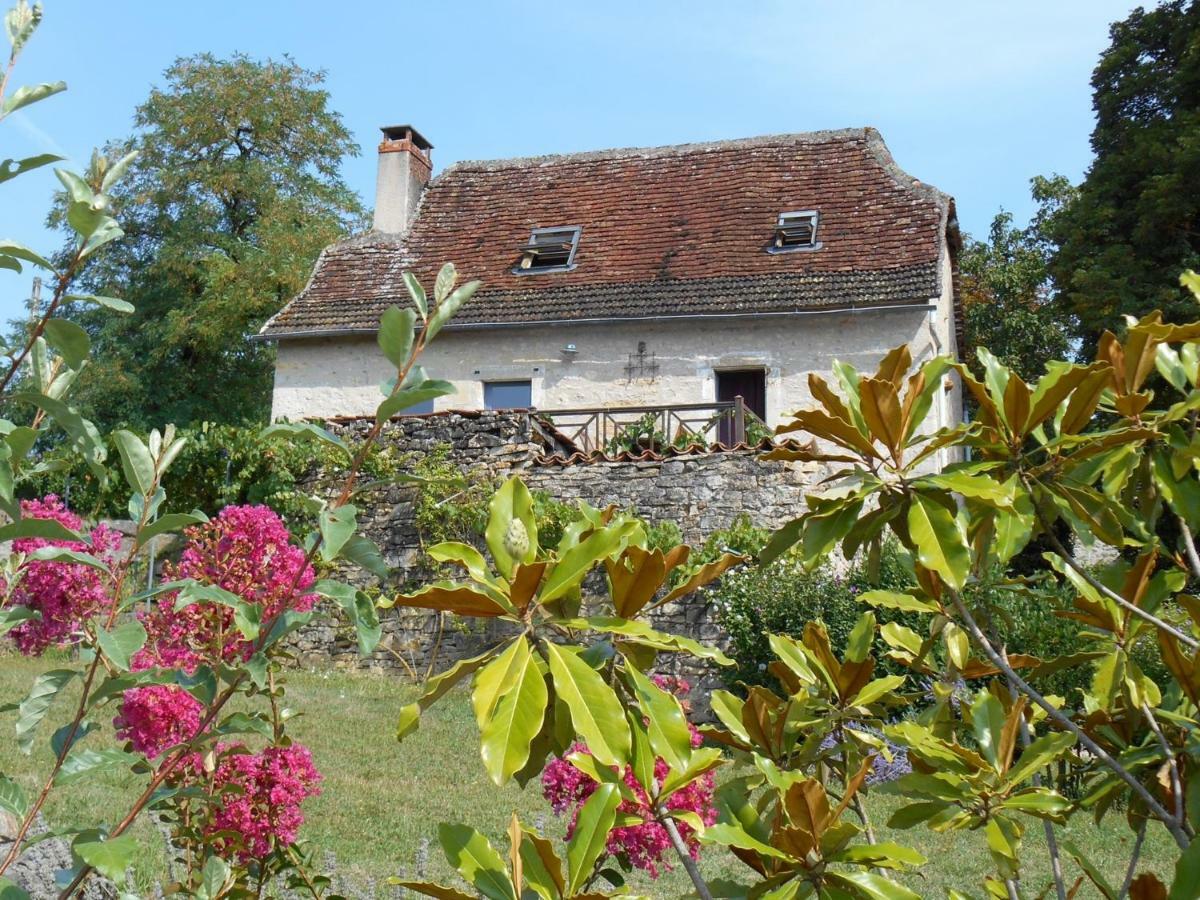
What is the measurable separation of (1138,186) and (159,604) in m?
19.3

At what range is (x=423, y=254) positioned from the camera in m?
19.1

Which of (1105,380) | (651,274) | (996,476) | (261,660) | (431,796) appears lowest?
(431,796)

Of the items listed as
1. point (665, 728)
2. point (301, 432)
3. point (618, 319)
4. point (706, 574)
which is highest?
point (618, 319)

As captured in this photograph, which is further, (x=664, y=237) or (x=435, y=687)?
(x=664, y=237)

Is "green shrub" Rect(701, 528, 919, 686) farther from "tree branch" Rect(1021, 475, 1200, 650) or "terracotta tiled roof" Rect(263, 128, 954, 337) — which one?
"tree branch" Rect(1021, 475, 1200, 650)

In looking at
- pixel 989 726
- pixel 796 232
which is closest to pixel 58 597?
pixel 989 726

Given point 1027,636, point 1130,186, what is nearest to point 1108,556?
point 1130,186

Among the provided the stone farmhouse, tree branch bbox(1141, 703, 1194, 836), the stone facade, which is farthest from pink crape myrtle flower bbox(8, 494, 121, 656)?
the stone facade

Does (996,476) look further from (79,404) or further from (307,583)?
(79,404)

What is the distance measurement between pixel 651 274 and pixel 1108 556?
39.4 ft

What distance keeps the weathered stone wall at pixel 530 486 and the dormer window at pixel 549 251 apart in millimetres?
4004

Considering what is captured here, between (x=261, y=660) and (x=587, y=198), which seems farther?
(x=587, y=198)

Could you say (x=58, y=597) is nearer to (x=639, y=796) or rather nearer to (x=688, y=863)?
(x=639, y=796)

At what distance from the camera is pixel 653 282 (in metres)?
17.3
